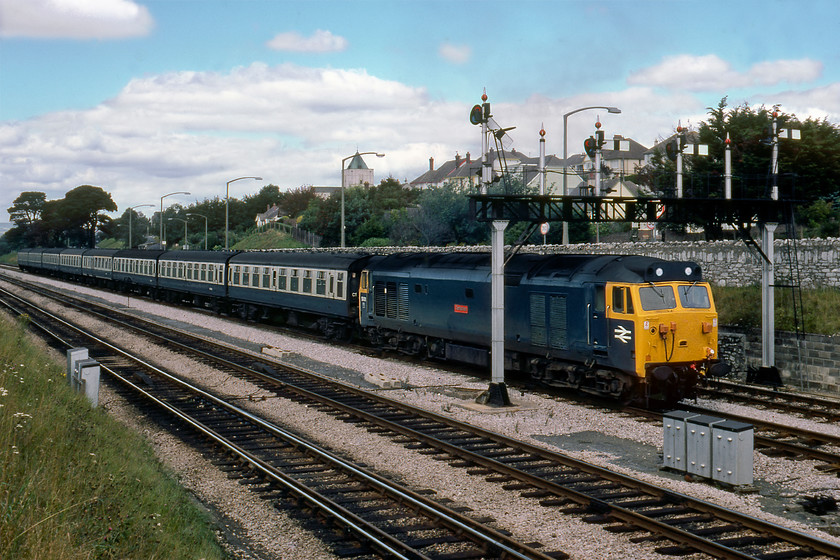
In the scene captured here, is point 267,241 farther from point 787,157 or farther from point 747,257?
point 747,257

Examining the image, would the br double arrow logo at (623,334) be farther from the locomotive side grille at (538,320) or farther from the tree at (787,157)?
the tree at (787,157)

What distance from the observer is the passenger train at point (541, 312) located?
55.7 feet

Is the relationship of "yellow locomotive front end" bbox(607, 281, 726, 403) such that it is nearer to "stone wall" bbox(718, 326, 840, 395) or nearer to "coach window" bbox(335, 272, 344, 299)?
"stone wall" bbox(718, 326, 840, 395)

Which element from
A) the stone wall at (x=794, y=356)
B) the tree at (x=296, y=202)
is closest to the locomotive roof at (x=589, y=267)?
the stone wall at (x=794, y=356)

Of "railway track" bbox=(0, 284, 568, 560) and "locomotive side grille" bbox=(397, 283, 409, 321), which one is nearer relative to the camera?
"railway track" bbox=(0, 284, 568, 560)

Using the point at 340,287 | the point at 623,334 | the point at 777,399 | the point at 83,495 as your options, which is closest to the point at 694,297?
the point at 623,334

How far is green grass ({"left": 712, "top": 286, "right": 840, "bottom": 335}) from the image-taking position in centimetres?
2252

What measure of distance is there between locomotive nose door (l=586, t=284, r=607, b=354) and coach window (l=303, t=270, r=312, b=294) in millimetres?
16789

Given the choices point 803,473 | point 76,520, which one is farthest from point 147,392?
point 803,473

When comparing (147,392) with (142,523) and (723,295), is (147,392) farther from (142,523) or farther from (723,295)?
(723,295)

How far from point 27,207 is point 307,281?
14193 centimetres

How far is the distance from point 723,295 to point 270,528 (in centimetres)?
2024

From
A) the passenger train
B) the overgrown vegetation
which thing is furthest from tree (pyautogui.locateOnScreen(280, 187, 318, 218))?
the passenger train

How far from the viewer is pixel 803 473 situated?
12.6 metres
